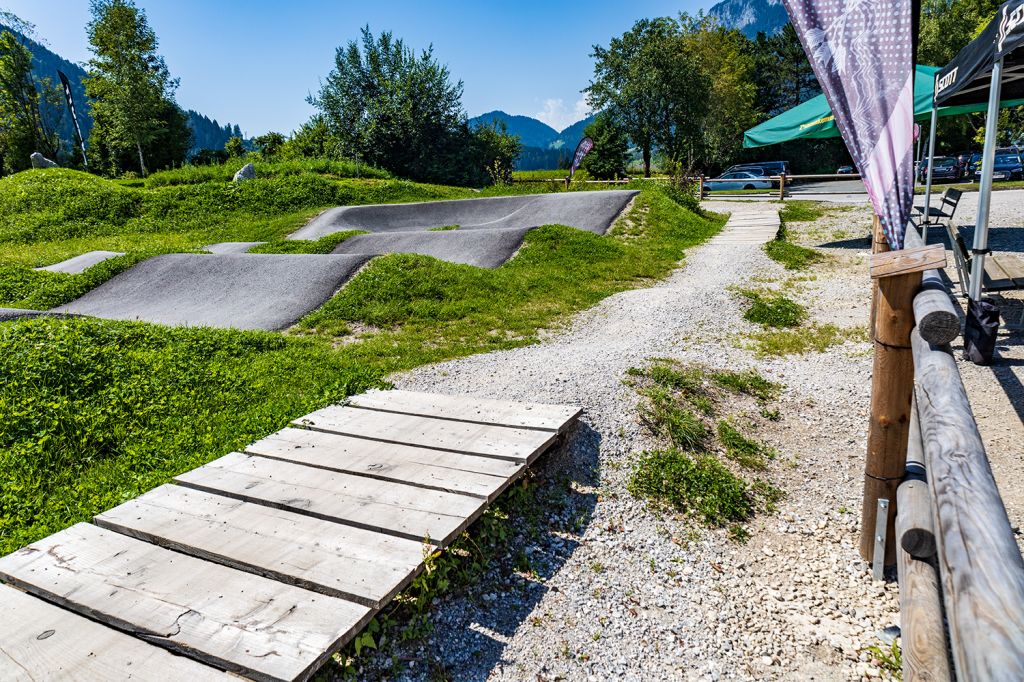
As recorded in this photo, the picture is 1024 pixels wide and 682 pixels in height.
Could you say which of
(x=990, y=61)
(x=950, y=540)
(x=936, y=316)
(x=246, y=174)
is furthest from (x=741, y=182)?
(x=950, y=540)

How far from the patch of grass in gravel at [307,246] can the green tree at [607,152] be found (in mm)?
25678

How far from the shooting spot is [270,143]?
1774 inches

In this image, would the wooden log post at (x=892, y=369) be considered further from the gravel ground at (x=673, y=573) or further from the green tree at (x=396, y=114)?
the green tree at (x=396, y=114)

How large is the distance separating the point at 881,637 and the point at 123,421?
5.87 meters

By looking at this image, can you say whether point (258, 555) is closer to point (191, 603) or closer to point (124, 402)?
point (191, 603)

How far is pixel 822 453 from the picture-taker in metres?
5.00

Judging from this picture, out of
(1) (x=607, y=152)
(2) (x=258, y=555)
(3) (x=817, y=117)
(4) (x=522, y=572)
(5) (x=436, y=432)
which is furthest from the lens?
(1) (x=607, y=152)

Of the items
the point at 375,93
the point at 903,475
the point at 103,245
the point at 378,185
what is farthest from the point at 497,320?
the point at 375,93

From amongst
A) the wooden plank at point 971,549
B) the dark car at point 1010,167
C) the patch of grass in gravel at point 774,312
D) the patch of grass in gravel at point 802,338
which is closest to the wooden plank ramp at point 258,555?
the wooden plank at point 971,549

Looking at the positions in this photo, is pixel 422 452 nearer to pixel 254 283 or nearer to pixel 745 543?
pixel 745 543

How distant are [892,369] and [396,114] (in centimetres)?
3579

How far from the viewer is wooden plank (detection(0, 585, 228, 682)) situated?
2379mm

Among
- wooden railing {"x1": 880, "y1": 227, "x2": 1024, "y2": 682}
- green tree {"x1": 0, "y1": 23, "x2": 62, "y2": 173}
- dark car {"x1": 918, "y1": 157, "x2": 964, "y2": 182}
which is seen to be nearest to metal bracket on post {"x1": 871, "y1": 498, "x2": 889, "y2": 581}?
wooden railing {"x1": 880, "y1": 227, "x2": 1024, "y2": 682}

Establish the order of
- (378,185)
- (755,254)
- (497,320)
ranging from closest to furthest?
(497,320) < (755,254) < (378,185)
